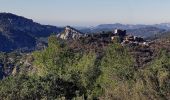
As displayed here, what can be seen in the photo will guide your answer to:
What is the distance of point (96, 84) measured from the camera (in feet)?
280

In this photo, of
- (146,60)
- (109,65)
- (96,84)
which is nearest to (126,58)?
(109,65)

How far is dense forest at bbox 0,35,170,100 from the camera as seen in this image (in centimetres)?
5525

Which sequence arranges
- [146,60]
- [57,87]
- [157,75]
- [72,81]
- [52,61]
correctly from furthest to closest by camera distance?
[146,60], [52,61], [72,81], [57,87], [157,75]

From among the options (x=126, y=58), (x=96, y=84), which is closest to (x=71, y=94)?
(x=96, y=84)

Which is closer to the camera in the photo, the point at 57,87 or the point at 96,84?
the point at 57,87

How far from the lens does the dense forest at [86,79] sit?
55250mm

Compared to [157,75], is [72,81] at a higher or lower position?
lower

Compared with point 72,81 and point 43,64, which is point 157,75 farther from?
point 43,64

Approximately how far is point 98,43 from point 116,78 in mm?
105383

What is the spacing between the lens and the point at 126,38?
192125 millimetres

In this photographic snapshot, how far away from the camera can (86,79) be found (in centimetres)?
8619

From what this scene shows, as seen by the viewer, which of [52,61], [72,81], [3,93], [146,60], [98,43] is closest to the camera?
[3,93]

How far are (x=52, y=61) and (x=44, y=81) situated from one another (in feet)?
87.0

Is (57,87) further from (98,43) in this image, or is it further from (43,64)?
(98,43)
